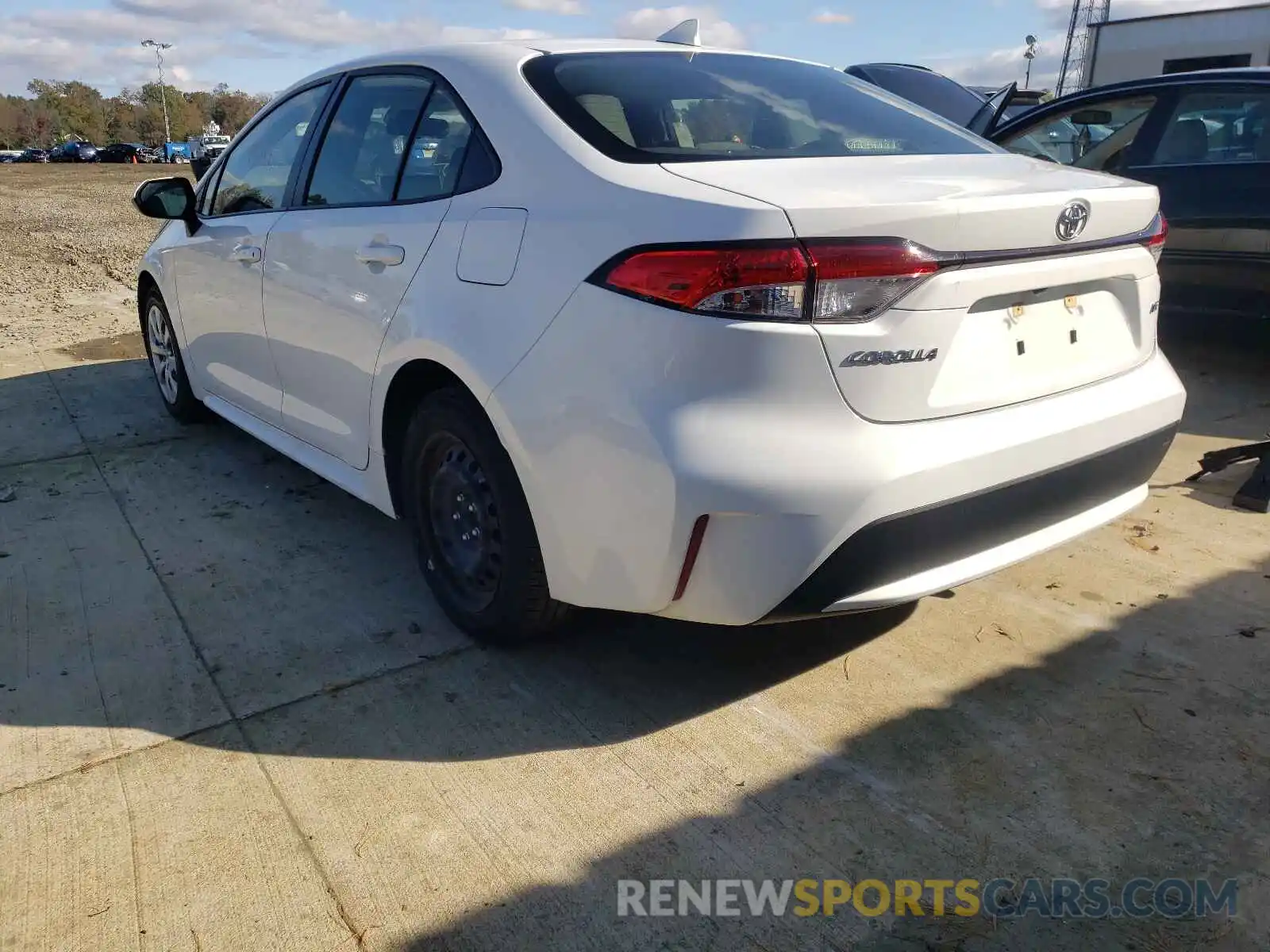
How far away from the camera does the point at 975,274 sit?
226 centimetres

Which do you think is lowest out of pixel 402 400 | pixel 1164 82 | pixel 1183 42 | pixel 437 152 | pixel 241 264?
pixel 402 400

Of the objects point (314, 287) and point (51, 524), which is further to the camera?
point (51, 524)

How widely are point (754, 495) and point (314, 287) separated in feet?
6.15

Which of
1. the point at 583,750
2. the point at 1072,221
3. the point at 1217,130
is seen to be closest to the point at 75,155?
the point at 1217,130

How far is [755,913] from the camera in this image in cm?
203

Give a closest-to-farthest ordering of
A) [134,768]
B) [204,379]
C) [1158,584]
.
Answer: [134,768], [1158,584], [204,379]

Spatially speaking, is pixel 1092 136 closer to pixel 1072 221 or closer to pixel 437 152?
pixel 1072 221

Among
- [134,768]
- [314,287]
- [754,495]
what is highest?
[314,287]

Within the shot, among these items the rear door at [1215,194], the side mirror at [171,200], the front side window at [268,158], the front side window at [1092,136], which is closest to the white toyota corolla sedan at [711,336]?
the front side window at [268,158]

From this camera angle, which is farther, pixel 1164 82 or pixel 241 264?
pixel 1164 82

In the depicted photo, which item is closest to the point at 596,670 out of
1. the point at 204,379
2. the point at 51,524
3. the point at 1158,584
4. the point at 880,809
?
the point at 880,809

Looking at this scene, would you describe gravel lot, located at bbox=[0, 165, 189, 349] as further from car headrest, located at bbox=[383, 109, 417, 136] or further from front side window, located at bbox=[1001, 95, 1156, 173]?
front side window, located at bbox=[1001, 95, 1156, 173]

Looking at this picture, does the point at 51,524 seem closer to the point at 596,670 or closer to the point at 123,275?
the point at 596,670

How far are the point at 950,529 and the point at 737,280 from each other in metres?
0.76
